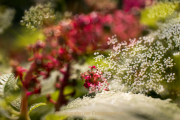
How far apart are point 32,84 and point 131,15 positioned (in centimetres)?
63

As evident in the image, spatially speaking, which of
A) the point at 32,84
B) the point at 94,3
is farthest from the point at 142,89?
the point at 94,3

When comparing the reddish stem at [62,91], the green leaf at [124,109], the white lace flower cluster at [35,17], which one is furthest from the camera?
the reddish stem at [62,91]

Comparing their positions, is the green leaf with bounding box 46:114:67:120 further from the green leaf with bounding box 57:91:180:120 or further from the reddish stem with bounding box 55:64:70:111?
the reddish stem with bounding box 55:64:70:111

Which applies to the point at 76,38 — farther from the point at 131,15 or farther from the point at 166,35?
the point at 131,15

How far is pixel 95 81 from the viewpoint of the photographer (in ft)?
0.93

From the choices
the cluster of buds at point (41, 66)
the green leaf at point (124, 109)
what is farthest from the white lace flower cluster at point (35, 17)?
the green leaf at point (124, 109)

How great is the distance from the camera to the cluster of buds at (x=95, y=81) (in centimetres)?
28

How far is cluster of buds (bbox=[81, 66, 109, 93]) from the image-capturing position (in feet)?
0.91

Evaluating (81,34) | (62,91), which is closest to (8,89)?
(62,91)

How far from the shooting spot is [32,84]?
0.33m

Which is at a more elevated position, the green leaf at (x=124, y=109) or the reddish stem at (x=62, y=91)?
the reddish stem at (x=62, y=91)

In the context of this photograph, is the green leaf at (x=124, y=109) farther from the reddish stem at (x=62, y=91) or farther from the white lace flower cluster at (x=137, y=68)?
the reddish stem at (x=62, y=91)

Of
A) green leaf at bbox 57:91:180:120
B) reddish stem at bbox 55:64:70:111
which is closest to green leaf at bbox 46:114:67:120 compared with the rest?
green leaf at bbox 57:91:180:120

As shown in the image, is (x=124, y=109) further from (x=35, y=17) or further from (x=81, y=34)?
(x=81, y=34)
